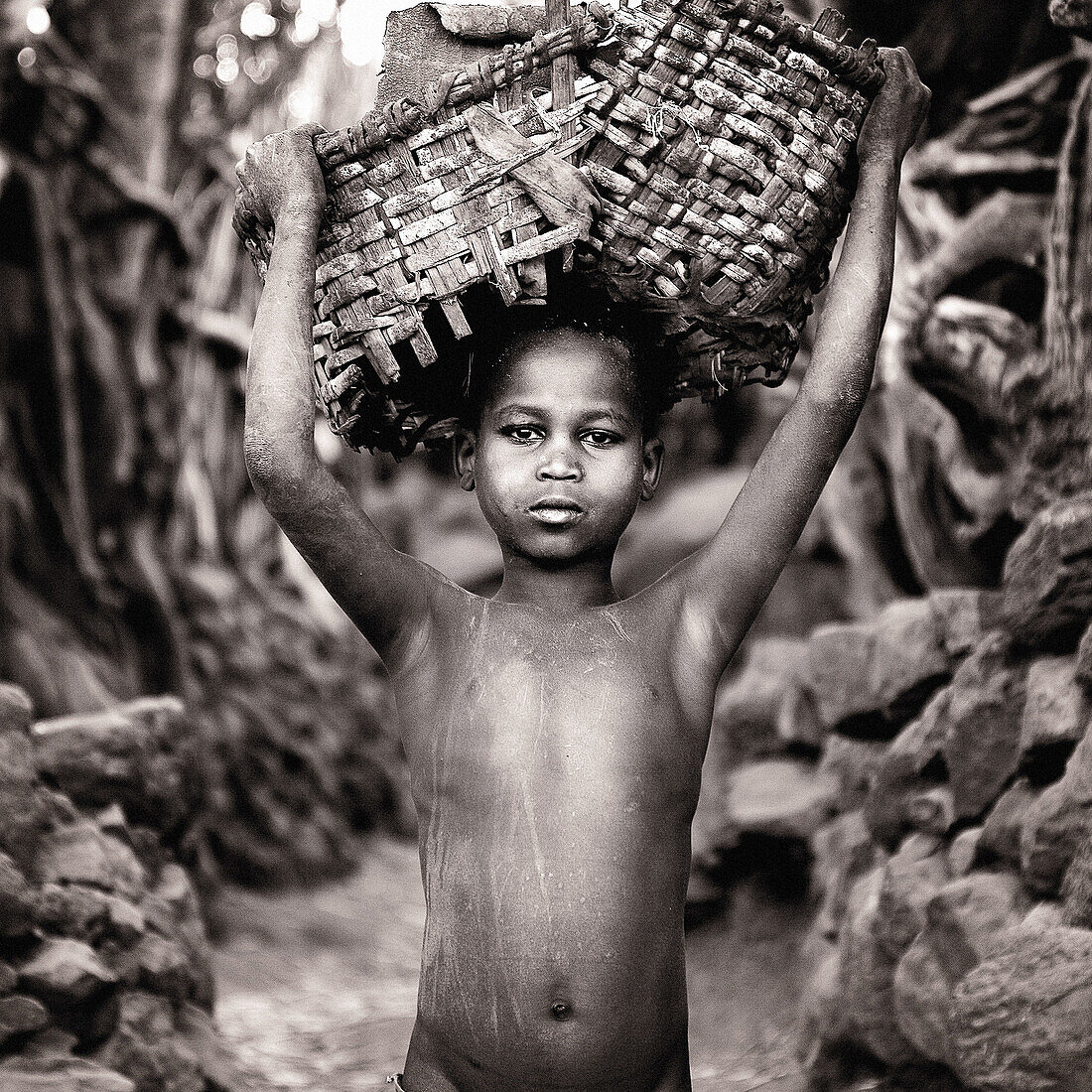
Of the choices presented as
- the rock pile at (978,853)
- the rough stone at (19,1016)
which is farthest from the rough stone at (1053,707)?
the rough stone at (19,1016)

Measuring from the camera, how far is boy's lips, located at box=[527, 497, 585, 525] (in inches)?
91.1

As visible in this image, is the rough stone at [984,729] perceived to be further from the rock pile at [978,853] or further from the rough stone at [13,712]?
the rough stone at [13,712]

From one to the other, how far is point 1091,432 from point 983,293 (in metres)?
1.56

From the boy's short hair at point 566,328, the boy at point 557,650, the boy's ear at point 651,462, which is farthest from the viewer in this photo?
the boy's ear at point 651,462

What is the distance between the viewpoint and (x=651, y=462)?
2.55 meters

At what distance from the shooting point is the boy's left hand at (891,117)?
2.36 meters

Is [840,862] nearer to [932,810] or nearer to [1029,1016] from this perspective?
[932,810]

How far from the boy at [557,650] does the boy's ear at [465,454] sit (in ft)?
0.27

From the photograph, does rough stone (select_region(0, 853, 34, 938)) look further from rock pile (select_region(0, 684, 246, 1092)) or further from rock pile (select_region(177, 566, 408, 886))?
rock pile (select_region(177, 566, 408, 886))

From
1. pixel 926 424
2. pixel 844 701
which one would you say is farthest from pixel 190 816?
pixel 926 424

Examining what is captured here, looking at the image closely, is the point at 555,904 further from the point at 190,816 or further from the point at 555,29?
the point at 190,816

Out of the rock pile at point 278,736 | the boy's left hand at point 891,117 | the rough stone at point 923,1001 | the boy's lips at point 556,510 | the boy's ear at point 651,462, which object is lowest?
the rough stone at point 923,1001

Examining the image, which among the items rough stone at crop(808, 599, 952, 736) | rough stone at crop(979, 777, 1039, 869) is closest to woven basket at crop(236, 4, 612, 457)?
rough stone at crop(979, 777, 1039, 869)

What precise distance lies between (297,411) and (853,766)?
285 cm
